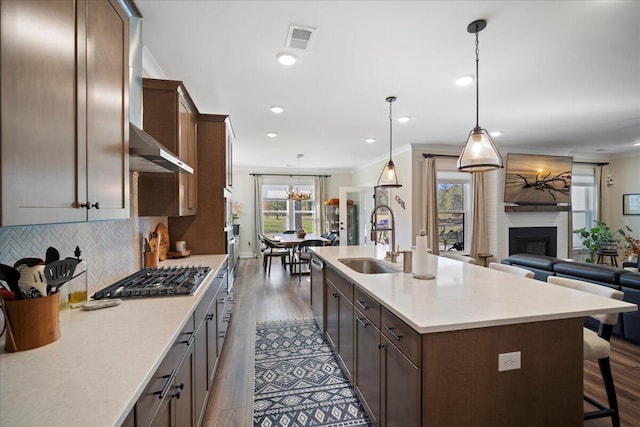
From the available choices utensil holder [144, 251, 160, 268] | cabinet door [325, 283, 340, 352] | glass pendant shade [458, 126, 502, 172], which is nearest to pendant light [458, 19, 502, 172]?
glass pendant shade [458, 126, 502, 172]

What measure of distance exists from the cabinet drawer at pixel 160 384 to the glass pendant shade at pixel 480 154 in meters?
2.10

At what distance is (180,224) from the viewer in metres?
3.29

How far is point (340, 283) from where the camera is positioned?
2445 mm

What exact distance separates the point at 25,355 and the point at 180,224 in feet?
7.81

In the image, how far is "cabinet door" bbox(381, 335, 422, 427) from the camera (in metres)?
1.27

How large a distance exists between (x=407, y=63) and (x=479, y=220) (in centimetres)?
437

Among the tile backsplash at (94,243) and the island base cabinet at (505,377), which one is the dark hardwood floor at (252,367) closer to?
the island base cabinet at (505,377)

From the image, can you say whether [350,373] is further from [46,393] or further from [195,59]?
[195,59]

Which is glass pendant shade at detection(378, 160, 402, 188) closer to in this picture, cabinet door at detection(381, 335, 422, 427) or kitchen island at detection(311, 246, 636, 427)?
kitchen island at detection(311, 246, 636, 427)

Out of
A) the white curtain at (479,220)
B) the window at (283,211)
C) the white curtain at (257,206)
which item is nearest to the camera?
the white curtain at (479,220)

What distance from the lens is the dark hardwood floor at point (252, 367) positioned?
2008 mm

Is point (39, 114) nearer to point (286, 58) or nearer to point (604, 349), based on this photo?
point (286, 58)

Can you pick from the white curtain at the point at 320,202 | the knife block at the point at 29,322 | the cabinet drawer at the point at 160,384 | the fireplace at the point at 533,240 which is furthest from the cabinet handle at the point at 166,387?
the white curtain at the point at 320,202

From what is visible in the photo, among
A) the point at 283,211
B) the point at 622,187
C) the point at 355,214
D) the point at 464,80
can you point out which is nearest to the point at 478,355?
the point at 464,80
